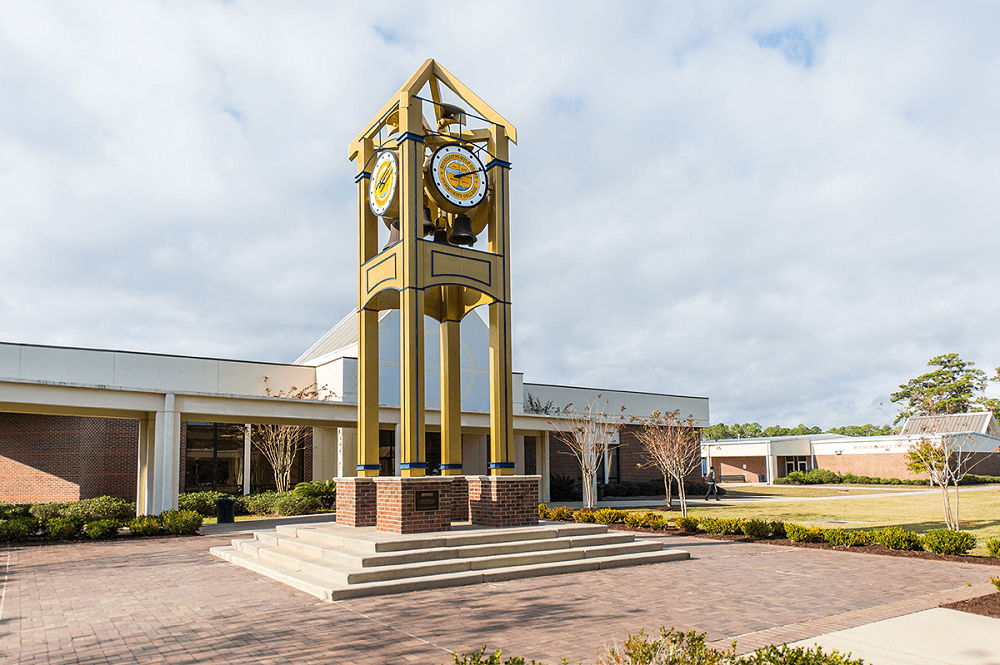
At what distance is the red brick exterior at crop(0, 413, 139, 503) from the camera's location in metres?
26.6

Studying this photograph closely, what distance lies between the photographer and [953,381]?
6322 centimetres

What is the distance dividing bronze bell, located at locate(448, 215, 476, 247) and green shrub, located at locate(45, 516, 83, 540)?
1170cm

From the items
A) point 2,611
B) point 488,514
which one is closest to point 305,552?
point 488,514

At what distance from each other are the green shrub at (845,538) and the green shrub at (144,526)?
15.7 metres

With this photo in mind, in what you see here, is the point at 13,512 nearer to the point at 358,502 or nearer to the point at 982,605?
the point at 358,502

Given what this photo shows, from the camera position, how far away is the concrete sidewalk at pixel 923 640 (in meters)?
6.08

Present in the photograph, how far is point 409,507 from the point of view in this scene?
1172 centimetres

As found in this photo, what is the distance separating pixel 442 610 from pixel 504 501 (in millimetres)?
4538

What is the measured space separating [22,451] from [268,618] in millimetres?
24351

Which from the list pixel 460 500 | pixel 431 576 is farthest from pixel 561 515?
pixel 431 576

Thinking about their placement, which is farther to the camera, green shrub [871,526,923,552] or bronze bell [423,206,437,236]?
bronze bell [423,206,437,236]

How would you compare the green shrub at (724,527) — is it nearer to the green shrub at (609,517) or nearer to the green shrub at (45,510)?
the green shrub at (609,517)

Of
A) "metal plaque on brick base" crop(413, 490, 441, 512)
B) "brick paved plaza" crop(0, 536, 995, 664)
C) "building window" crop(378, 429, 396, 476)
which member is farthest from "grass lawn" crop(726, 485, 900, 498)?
"metal plaque on brick base" crop(413, 490, 441, 512)

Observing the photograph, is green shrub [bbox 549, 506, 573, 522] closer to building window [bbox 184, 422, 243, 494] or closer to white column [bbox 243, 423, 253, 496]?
white column [bbox 243, 423, 253, 496]
